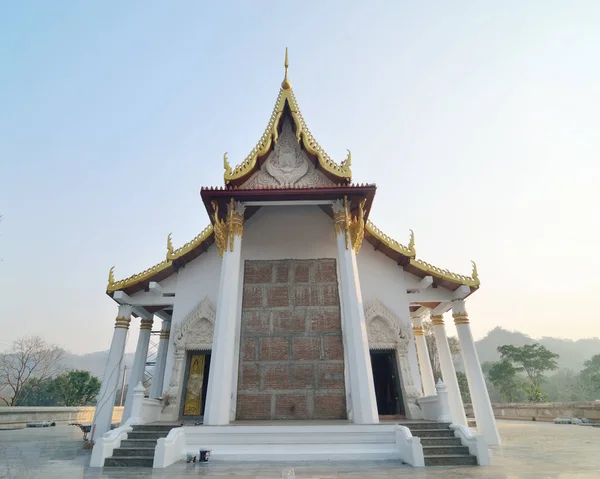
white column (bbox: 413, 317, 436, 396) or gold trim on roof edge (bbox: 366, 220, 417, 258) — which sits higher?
gold trim on roof edge (bbox: 366, 220, 417, 258)

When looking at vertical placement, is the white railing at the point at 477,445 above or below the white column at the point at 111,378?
below

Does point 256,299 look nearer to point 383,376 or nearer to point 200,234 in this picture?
point 200,234

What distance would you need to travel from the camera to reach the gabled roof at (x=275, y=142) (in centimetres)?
925

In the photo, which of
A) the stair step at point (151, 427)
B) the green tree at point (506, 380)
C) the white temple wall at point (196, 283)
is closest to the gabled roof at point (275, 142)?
the white temple wall at point (196, 283)

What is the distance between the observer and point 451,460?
19.1 ft

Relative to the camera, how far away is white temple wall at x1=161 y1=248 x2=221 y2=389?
399 inches

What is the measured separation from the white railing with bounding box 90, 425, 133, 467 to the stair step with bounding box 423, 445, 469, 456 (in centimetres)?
522

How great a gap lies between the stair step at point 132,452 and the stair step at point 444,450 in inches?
181

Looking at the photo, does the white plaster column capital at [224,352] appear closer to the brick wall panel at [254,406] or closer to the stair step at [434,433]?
the brick wall panel at [254,406]

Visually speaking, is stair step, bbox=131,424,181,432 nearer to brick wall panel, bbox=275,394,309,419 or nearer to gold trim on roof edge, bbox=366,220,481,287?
brick wall panel, bbox=275,394,309,419

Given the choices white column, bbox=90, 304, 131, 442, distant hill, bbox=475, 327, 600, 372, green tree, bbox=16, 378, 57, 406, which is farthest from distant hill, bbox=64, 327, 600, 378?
white column, bbox=90, 304, 131, 442

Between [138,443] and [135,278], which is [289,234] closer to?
[135,278]

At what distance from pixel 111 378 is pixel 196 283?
10.7 ft

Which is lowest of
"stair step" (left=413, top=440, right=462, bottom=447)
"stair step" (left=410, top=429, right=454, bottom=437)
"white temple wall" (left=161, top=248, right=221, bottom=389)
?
"stair step" (left=413, top=440, right=462, bottom=447)
